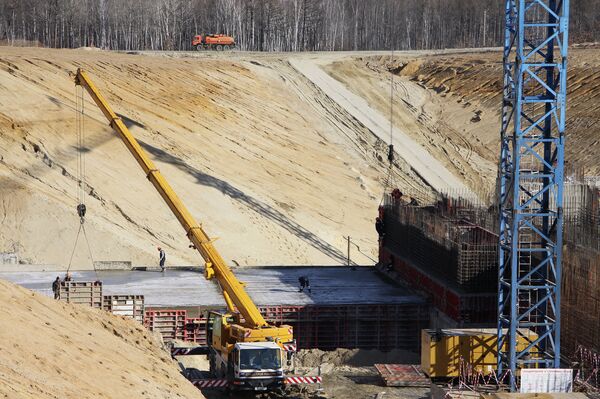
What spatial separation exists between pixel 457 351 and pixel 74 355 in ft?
30.3

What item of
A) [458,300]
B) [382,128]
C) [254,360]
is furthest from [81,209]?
[382,128]

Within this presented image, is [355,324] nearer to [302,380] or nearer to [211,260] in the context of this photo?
[211,260]

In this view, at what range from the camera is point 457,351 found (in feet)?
92.1

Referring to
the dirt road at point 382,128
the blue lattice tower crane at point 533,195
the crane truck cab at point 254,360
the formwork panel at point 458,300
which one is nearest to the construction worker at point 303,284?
the formwork panel at point 458,300

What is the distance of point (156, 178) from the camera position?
36.2 metres

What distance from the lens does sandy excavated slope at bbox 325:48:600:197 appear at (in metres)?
64.6

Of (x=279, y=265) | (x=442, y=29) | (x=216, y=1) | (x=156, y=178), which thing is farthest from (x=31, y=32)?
(x=156, y=178)

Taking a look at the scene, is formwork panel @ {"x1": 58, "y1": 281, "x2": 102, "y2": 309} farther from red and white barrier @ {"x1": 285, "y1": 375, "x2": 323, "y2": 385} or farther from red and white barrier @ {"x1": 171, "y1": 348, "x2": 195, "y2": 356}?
red and white barrier @ {"x1": 285, "y1": 375, "x2": 323, "y2": 385}

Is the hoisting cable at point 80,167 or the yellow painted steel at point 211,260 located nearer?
the yellow painted steel at point 211,260

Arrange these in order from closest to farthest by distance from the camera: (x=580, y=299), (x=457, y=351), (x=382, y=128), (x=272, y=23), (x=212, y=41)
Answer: (x=457, y=351), (x=580, y=299), (x=382, y=128), (x=212, y=41), (x=272, y=23)

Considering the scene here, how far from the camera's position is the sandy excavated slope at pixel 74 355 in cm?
2044

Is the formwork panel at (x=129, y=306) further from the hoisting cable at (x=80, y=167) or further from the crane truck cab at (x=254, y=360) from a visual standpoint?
the hoisting cable at (x=80, y=167)

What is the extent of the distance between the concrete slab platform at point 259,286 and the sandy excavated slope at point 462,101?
20.9m

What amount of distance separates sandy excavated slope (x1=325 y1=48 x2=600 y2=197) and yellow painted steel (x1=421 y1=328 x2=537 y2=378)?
31.6 metres
